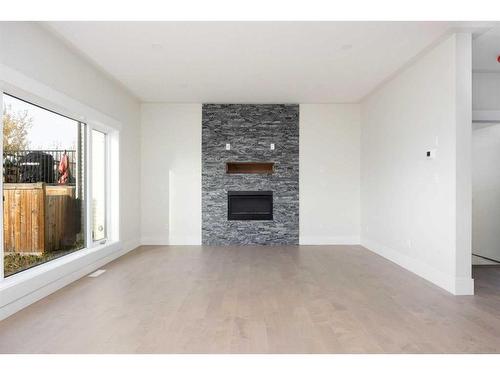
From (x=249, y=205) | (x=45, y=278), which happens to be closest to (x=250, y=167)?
(x=249, y=205)

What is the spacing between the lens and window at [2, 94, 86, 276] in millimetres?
3377

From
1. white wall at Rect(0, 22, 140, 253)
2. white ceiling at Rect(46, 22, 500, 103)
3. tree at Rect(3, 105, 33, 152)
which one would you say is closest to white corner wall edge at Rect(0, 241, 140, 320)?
white wall at Rect(0, 22, 140, 253)

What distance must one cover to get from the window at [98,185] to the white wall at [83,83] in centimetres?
Result: 33

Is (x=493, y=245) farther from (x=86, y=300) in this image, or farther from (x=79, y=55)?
(x=79, y=55)

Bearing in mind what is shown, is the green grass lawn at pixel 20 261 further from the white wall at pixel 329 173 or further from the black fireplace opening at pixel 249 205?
the white wall at pixel 329 173

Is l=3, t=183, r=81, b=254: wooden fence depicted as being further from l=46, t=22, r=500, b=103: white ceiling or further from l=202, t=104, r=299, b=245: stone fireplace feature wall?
l=202, t=104, r=299, b=245: stone fireplace feature wall

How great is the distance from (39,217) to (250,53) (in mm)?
3046

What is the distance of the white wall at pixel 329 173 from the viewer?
7.05 meters

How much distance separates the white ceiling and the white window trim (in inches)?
26.6

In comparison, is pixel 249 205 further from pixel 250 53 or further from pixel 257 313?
pixel 257 313

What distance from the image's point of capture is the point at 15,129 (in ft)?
11.2
